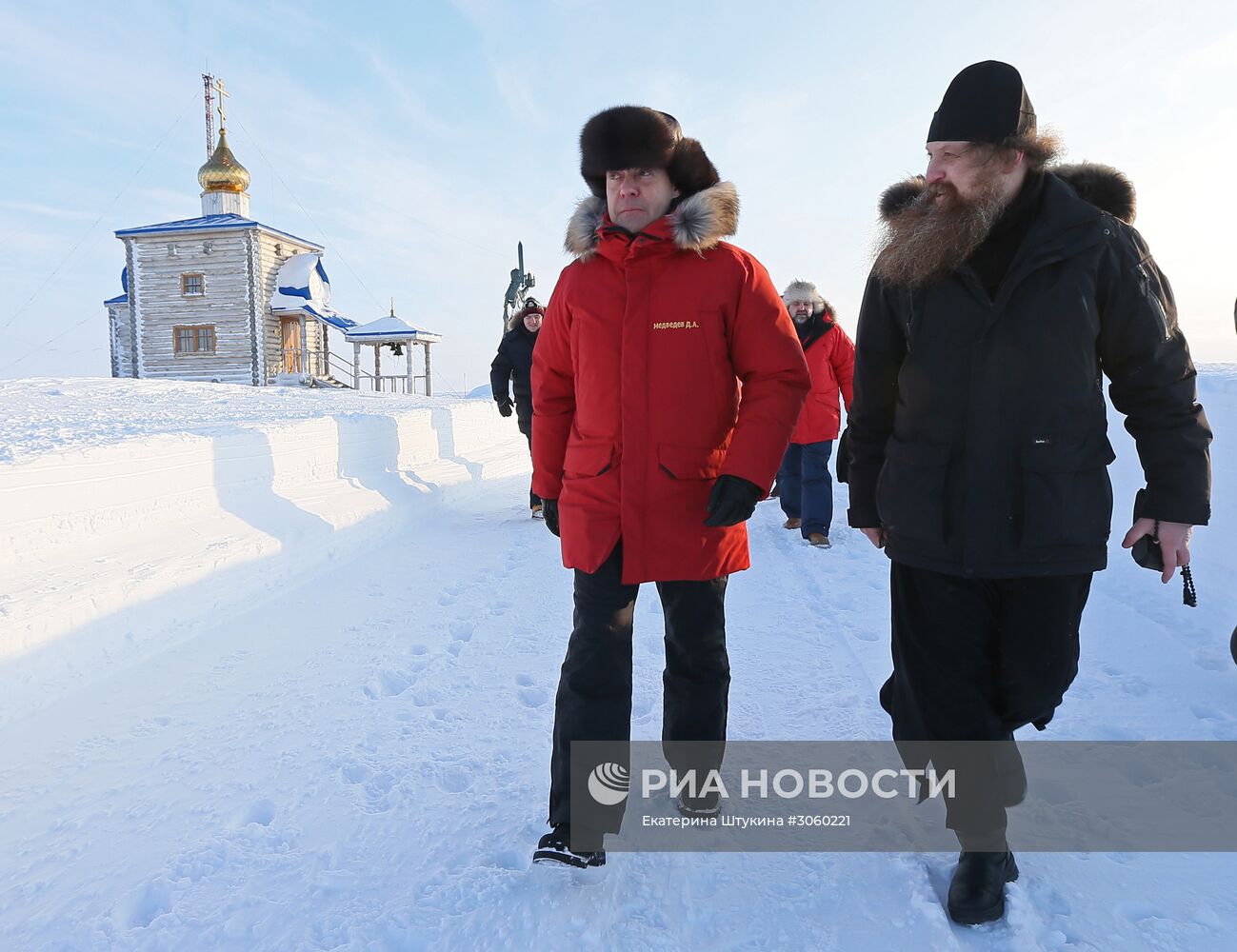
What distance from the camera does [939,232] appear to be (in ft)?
6.16

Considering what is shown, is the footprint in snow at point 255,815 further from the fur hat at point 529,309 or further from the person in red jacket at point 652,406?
the fur hat at point 529,309

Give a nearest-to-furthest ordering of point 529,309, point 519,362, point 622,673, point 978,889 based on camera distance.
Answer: point 978,889, point 622,673, point 529,309, point 519,362

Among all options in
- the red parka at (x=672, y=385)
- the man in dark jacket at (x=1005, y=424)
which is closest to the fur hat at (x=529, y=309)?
the red parka at (x=672, y=385)

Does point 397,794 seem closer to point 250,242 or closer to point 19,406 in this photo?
point 19,406

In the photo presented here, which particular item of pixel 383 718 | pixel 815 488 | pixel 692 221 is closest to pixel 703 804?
pixel 383 718

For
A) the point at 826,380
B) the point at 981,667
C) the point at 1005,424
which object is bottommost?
the point at 981,667

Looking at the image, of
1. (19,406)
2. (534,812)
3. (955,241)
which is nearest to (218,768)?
(534,812)

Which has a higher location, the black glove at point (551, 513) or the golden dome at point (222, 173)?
the golden dome at point (222, 173)

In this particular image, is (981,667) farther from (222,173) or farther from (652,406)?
(222,173)

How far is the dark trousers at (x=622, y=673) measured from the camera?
2174 millimetres

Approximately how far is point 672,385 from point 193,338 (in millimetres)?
28068

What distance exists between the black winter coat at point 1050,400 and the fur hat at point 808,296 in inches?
179

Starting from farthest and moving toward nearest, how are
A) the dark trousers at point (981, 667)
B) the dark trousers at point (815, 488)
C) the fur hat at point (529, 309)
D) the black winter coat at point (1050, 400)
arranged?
the fur hat at point (529, 309) < the dark trousers at point (815, 488) < the dark trousers at point (981, 667) < the black winter coat at point (1050, 400)

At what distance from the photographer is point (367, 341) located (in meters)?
29.2
